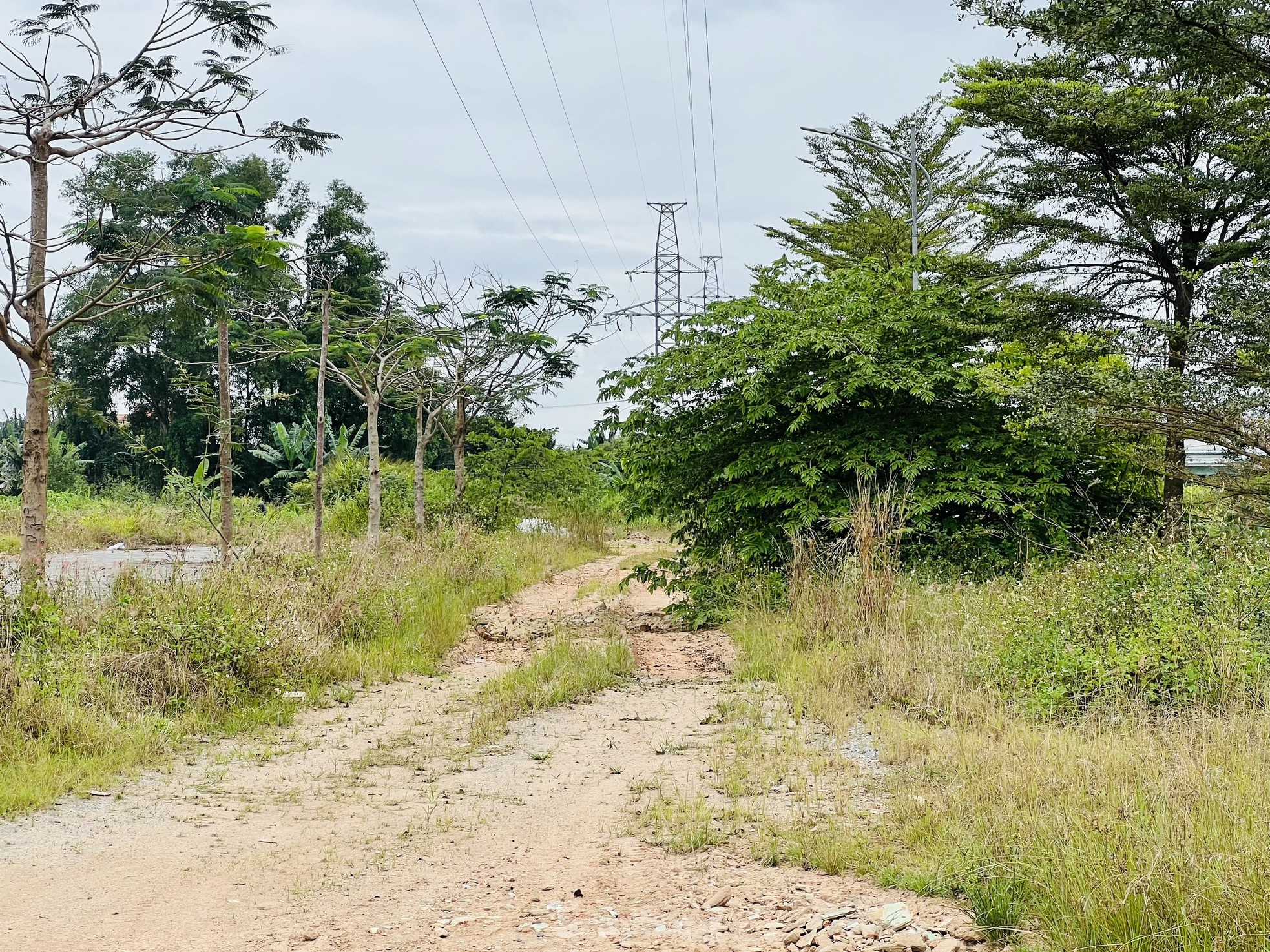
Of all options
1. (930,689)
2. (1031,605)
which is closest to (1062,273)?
(1031,605)

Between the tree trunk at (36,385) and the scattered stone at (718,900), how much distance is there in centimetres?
598

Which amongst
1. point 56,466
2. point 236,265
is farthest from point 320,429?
point 56,466

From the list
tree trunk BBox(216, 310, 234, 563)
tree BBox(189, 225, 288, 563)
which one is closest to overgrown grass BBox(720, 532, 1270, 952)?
tree BBox(189, 225, 288, 563)

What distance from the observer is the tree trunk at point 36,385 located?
24.3 feet

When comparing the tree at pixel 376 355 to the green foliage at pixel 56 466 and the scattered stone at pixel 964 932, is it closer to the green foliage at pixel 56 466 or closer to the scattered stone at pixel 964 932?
the scattered stone at pixel 964 932

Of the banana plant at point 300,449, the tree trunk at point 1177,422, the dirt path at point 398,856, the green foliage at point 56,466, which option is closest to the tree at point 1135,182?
the tree trunk at point 1177,422

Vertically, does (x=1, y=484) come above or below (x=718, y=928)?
above

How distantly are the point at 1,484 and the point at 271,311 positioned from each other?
4.38m

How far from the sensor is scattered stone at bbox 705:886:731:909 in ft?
12.8

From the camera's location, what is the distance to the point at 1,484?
13.1 metres

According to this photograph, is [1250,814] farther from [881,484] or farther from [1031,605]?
[881,484]

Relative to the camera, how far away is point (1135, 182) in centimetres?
1354

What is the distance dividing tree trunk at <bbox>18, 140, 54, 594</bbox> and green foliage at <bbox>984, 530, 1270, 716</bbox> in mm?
7189

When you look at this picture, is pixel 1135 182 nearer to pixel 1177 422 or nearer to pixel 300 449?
pixel 1177 422
